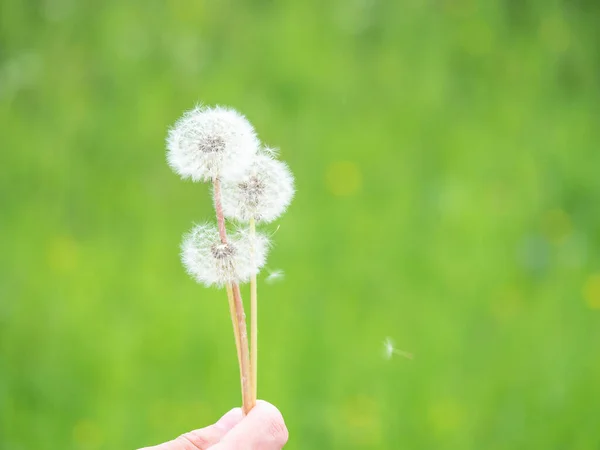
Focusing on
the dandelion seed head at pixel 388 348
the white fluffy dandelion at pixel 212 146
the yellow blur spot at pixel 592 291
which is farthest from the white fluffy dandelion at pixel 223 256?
the yellow blur spot at pixel 592 291

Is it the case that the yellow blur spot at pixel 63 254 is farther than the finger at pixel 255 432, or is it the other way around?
the yellow blur spot at pixel 63 254

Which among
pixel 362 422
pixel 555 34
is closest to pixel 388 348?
pixel 362 422

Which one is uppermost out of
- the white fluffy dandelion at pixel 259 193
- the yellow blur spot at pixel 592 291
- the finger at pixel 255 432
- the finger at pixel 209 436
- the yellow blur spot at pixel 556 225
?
the yellow blur spot at pixel 556 225

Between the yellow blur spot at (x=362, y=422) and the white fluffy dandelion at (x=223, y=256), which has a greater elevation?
the white fluffy dandelion at (x=223, y=256)

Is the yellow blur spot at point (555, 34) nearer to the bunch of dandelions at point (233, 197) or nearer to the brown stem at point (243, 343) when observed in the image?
the bunch of dandelions at point (233, 197)

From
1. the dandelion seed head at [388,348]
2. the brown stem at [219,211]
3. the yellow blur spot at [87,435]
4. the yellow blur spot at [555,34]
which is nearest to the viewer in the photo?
the brown stem at [219,211]

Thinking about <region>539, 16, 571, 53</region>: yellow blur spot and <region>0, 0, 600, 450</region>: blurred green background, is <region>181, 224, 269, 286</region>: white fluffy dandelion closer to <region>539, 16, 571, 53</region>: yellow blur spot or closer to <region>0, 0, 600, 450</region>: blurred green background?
<region>0, 0, 600, 450</region>: blurred green background

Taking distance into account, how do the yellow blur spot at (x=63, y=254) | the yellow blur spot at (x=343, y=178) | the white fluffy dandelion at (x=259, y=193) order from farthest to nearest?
the yellow blur spot at (x=343, y=178) < the yellow blur spot at (x=63, y=254) < the white fluffy dandelion at (x=259, y=193)
